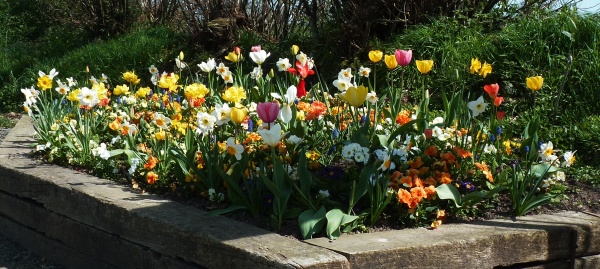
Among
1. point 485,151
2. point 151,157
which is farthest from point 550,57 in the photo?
point 151,157

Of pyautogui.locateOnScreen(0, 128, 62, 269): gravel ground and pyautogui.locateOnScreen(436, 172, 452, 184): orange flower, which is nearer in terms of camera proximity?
pyautogui.locateOnScreen(436, 172, 452, 184): orange flower

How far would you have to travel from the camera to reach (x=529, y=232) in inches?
123

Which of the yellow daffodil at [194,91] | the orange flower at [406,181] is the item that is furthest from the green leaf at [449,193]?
the yellow daffodil at [194,91]

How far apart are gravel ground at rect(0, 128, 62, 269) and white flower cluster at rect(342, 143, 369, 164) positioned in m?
1.82

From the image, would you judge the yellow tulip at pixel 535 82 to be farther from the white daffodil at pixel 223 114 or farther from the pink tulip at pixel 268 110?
the white daffodil at pixel 223 114

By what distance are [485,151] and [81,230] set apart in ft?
6.70

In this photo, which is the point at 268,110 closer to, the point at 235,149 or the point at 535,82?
the point at 235,149

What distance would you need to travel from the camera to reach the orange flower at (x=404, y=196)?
3.18 m

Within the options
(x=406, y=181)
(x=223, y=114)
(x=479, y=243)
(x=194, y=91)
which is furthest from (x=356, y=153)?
(x=194, y=91)

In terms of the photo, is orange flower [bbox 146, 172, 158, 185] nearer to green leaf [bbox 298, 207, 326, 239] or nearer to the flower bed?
the flower bed

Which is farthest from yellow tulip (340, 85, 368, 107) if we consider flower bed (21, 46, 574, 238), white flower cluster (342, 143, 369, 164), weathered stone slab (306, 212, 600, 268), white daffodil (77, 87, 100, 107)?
white daffodil (77, 87, 100, 107)

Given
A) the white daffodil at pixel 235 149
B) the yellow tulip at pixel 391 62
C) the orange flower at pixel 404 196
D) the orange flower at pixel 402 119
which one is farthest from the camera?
the orange flower at pixel 402 119

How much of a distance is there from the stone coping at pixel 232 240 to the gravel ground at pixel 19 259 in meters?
0.07

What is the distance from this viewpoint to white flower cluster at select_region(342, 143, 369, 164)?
11.3ft
